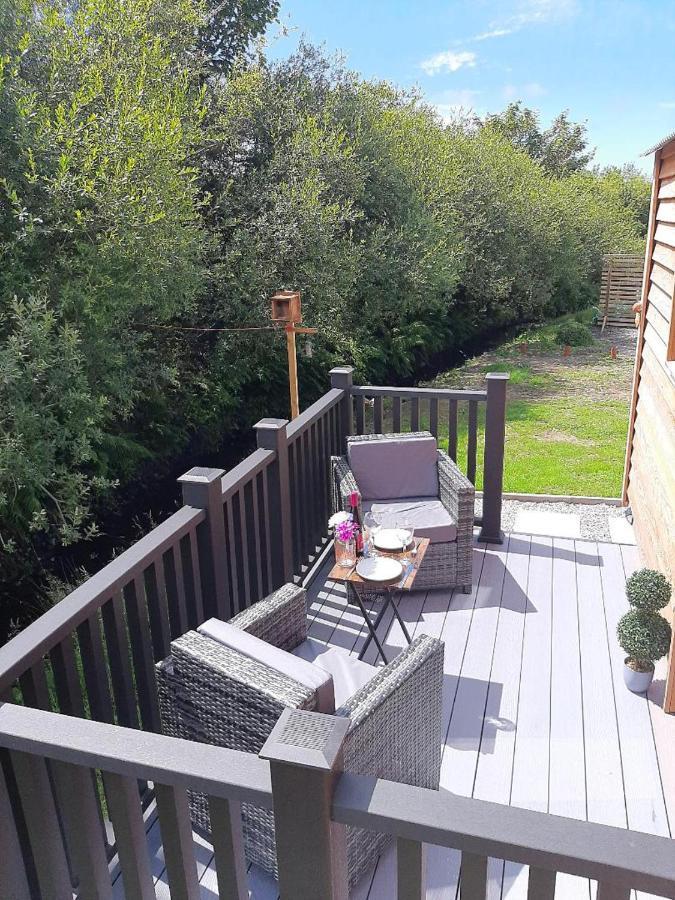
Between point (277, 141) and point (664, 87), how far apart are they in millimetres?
105414

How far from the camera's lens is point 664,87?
301 feet

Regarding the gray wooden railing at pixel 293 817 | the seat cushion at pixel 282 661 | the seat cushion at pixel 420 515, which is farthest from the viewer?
the seat cushion at pixel 420 515

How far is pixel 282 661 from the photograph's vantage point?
1988 millimetres

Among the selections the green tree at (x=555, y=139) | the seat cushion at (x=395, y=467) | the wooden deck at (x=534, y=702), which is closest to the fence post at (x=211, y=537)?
the wooden deck at (x=534, y=702)

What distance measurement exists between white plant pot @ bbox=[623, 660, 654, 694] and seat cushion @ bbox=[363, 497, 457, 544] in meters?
1.18

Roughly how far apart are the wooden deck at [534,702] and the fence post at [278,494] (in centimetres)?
43

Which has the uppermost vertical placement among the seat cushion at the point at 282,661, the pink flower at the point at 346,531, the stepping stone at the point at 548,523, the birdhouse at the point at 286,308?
the birdhouse at the point at 286,308

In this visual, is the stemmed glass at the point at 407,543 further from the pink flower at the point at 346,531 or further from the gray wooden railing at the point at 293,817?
the gray wooden railing at the point at 293,817

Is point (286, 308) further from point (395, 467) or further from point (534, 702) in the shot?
point (534, 702)

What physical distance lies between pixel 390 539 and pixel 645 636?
1.28 m

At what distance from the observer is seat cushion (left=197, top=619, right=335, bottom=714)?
1.90 m

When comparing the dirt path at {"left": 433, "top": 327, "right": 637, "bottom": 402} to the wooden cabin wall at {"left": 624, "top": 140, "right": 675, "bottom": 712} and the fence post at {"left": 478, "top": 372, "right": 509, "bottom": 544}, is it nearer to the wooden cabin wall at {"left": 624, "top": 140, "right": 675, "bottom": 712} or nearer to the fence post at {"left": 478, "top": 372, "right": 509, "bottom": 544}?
the wooden cabin wall at {"left": 624, "top": 140, "right": 675, "bottom": 712}

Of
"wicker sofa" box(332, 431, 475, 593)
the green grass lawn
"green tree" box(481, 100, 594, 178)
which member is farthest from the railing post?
"green tree" box(481, 100, 594, 178)

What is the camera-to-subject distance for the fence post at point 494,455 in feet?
14.1
